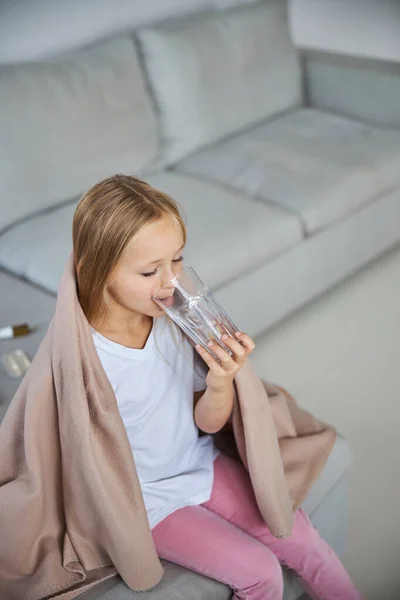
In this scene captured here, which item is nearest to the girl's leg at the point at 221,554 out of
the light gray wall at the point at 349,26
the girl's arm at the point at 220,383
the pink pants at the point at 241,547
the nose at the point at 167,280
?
the pink pants at the point at 241,547

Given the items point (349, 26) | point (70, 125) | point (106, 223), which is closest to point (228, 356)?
point (106, 223)

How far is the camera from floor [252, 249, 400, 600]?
5.82 ft

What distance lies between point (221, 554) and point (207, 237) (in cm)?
111

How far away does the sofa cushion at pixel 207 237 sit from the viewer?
2158mm

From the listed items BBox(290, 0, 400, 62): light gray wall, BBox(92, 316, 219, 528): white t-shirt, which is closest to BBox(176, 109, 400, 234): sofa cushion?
BBox(290, 0, 400, 62): light gray wall

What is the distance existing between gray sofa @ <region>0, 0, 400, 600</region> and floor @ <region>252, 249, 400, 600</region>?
0.23 ft

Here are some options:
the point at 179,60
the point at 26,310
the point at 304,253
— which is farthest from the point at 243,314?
the point at 179,60

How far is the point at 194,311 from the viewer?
47.8 inches

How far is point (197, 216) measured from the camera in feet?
7.66

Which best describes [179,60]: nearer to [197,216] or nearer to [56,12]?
A: [56,12]

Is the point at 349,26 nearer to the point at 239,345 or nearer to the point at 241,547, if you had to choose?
the point at 239,345

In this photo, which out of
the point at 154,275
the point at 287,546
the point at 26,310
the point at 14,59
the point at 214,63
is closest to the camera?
the point at 154,275

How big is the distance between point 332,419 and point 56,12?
1.57 m

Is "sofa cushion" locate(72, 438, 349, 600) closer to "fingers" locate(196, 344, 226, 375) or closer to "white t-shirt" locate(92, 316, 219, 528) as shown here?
"white t-shirt" locate(92, 316, 219, 528)
